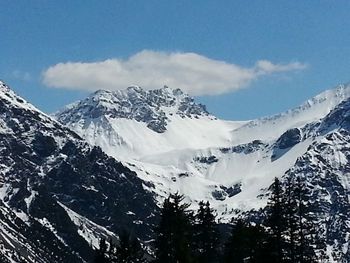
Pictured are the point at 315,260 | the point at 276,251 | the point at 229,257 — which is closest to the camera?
the point at 276,251

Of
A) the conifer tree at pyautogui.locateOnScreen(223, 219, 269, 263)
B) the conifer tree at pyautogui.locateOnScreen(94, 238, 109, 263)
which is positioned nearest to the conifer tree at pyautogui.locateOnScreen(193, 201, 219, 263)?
the conifer tree at pyautogui.locateOnScreen(223, 219, 269, 263)

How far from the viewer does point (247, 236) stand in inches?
2544

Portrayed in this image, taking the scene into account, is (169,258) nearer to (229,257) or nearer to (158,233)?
(158,233)

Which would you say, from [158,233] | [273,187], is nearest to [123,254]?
[158,233]

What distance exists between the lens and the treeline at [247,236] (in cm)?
5422

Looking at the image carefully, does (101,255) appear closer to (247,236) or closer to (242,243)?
(242,243)

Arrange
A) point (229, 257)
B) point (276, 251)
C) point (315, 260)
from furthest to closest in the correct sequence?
1. point (229, 257)
2. point (315, 260)
3. point (276, 251)

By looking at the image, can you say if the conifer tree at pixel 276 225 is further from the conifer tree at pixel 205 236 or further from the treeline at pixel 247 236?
the conifer tree at pixel 205 236

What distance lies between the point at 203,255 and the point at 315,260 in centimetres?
1315

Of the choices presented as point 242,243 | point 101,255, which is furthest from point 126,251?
point 101,255

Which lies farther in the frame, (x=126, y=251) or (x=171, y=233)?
(x=126, y=251)

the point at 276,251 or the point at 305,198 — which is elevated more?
the point at 305,198

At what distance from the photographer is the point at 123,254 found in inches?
2591

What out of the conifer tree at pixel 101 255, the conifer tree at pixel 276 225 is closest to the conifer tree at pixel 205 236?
the conifer tree at pixel 101 255
